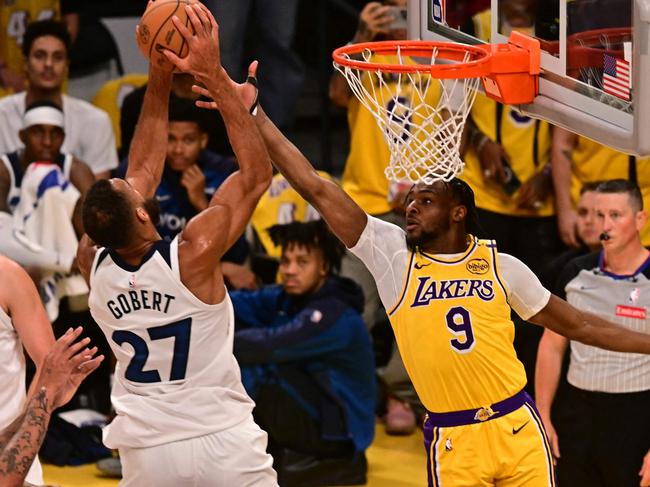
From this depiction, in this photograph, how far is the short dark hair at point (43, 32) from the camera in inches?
339

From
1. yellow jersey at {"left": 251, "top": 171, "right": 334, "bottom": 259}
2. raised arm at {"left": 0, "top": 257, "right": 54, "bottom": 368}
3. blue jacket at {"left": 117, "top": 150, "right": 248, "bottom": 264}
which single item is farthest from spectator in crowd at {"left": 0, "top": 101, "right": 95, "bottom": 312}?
raised arm at {"left": 0, "top": 257, "right": 54, "bottom": 368}

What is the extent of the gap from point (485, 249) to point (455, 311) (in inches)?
11.8

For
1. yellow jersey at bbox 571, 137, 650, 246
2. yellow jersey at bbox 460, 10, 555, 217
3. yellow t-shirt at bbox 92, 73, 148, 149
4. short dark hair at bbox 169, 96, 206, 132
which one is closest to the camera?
yellow jersey at bbox 571, 137, 650, 246

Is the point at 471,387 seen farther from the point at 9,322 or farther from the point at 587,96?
the point at 9,322

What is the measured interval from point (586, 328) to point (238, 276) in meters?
2.97

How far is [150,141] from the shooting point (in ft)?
17.5

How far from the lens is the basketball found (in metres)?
4.99

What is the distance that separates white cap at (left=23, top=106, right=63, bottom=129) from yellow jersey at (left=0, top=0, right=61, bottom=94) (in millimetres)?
1104

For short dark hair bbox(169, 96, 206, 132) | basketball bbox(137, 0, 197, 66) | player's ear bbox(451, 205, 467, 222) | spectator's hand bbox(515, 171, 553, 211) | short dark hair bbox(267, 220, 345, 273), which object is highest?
basketball bbox(137, 0, 197, 66)

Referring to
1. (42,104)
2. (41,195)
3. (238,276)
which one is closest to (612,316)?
(238,276)

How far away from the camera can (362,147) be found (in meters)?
8.30

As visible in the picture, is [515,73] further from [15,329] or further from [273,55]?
[273,55]

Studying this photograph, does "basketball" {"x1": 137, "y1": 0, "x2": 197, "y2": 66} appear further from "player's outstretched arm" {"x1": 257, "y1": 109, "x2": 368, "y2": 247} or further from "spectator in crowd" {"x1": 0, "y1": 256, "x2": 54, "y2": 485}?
"spectator in crowd" {"x1": 0, "y1": 256, "x2": 54, "y2": 485}

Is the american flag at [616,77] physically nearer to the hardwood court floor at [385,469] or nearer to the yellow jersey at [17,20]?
the hardwood court floor at [385,469]
